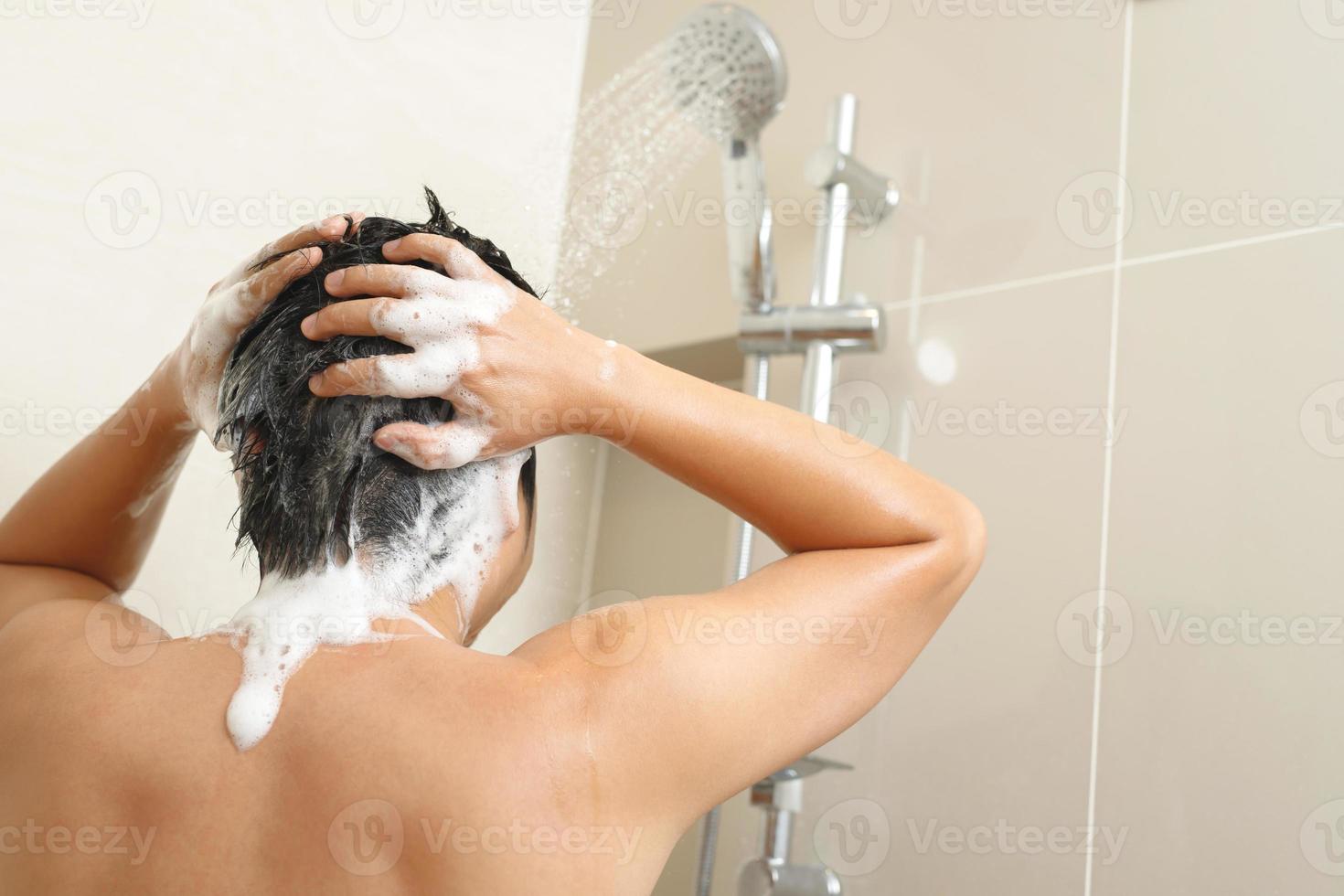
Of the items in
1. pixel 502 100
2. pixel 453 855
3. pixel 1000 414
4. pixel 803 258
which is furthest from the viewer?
pixel 502 100

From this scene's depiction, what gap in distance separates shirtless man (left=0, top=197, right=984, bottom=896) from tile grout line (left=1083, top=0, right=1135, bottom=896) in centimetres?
42

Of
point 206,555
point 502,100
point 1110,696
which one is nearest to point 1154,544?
point 1110,696

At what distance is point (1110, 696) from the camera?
1.08 meters

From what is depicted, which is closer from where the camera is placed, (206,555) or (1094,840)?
(1094,840)

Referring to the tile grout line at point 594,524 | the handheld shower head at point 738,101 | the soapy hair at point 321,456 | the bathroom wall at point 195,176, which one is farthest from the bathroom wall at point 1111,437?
the soapy hair at point 321,456

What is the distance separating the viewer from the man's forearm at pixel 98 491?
2.88 feet

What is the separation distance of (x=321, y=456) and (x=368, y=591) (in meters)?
0.08

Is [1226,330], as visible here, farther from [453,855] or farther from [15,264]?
[15,264]

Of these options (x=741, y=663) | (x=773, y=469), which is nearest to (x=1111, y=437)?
(x=773, y=469)

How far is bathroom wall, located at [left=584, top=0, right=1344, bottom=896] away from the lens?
1010mm

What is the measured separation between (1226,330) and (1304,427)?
0.12m

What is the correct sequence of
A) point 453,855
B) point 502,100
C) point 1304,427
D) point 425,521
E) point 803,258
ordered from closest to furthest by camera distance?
point 453,855 < point 425,521 < point 1304,427 < point 803,258 < point 502,100

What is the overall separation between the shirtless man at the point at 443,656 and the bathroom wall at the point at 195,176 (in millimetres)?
462

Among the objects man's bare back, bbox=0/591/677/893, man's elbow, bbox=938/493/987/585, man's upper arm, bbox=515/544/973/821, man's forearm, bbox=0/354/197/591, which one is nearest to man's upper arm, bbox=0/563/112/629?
man's forearm, bbox=0/354/197/591
